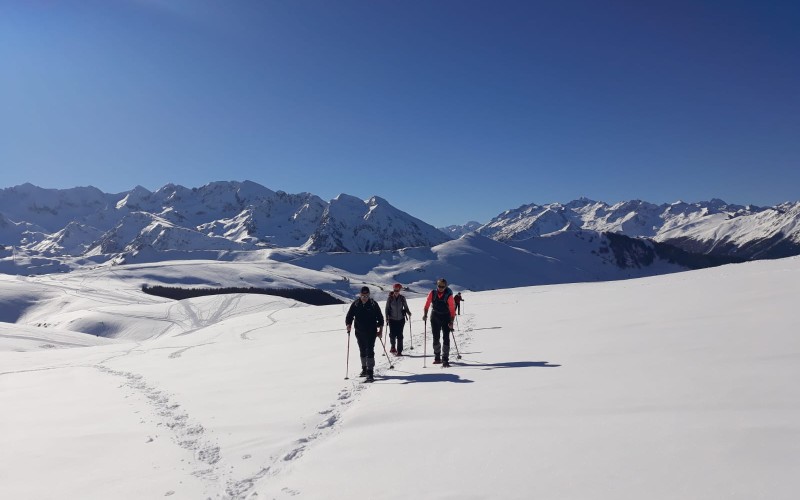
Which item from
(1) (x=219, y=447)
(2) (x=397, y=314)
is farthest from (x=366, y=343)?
(1) (x=219, y=447)

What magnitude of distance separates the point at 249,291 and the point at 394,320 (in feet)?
438

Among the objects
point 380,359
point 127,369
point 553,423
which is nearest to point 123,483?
point 553,423

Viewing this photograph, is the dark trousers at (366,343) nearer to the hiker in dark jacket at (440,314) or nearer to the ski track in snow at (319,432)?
the ski track in snow at (319,432)

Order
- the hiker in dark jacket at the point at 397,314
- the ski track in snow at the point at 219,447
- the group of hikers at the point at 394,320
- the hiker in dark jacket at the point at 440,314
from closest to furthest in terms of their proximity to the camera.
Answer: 1. the ski track in snow at the point at 219,447
2. the group of hikers at the point at 394,320
3. the hiker in dark jacket at the point at 440,314
4. the hiker in dark jacket at the point at 397,314

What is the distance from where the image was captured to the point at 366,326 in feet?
40.2

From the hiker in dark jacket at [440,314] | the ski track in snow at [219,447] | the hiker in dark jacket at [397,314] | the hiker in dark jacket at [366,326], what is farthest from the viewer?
the hiker in dark jacket at [397,314]

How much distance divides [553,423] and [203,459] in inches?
208

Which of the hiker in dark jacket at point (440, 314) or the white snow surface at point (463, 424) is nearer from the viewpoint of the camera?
the white snow surface at point (463, 424)

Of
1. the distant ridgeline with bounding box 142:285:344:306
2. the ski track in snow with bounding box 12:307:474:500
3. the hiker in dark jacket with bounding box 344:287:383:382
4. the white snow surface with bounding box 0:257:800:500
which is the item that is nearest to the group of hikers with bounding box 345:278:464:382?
the hiker in dark jacket with bounding box 344:287:383:382

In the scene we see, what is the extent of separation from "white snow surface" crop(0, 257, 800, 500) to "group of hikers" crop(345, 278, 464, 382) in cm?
56

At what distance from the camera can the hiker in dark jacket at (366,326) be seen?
11.9 meters

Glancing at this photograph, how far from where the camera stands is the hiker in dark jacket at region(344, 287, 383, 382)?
1188 centimetres

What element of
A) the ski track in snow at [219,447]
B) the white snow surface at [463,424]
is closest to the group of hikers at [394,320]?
the white snow surface at [463,424]

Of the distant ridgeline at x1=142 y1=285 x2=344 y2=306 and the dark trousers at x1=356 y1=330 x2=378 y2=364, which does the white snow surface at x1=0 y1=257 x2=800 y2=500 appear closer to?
the dark trousers at x1=356 y1=330 x2=378 y2=364
